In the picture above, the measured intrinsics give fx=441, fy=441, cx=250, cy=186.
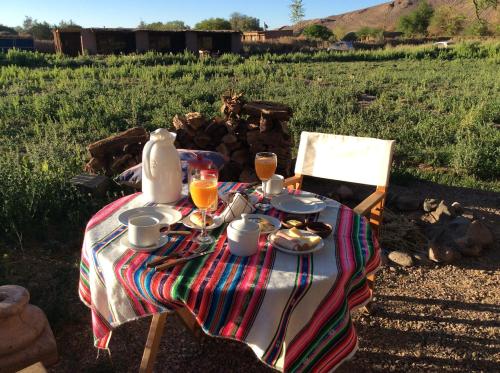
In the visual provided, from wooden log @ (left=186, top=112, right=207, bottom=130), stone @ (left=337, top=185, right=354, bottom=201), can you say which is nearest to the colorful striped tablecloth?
stone @ (left=337, top=185, right=354, bottom=201)

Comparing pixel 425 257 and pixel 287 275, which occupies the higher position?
pixel 287 275

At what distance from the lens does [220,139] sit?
16.4 feet

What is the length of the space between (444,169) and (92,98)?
25.1 ft

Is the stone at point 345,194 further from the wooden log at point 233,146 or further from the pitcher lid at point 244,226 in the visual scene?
the pitcher lid at point 244,226

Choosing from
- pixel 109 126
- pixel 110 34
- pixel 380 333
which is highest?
pixel 110 34

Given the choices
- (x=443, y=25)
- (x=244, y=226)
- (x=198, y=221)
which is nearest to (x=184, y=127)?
(x=198, y=221)

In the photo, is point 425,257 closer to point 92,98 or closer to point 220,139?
point 220,139

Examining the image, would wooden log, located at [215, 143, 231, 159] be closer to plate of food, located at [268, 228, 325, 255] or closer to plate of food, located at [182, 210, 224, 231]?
plate of food, located at [182, 210, 224, 231]

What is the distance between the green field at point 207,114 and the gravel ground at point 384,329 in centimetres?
104

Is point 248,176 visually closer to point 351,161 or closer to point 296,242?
point 351,161

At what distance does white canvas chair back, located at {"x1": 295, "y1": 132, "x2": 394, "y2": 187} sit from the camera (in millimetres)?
2729

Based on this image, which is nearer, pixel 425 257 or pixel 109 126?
pixel 425 257

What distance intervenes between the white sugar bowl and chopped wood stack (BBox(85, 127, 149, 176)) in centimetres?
350

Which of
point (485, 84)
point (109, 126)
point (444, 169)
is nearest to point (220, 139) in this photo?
point (444, 169)
